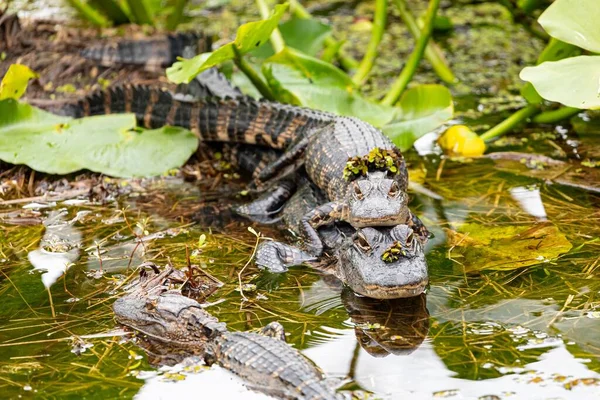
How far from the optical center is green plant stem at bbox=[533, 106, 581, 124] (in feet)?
20.0

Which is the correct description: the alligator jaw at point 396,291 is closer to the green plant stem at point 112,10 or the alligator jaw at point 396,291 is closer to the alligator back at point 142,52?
the alligator back at point 142,52

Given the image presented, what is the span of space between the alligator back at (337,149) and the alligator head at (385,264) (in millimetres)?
653

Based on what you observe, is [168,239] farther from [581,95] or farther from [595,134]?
[595,134]

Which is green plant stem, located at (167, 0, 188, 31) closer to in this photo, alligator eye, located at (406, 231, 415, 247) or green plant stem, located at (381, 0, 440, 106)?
green plant stem, located at (381, 0, 440, 106)

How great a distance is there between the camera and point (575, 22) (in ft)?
16.2

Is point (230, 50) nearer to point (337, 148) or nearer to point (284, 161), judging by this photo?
point (284, 161)

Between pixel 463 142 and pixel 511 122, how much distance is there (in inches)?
14.8

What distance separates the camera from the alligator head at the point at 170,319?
12.1 feet

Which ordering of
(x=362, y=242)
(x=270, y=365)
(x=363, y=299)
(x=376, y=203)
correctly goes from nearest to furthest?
(x=270, y=365) < (x=363, y=299) < (x=362, y=242) < (x=376, y=203)

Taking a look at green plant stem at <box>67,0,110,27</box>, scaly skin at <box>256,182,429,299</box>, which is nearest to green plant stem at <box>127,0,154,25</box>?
green plant stem at <box>67,0,110,27</box>

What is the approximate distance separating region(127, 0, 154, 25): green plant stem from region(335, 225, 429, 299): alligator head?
5.50 metres

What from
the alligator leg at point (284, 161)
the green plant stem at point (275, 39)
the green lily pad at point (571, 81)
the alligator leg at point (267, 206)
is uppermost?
the green lily pad at point (571, 81)

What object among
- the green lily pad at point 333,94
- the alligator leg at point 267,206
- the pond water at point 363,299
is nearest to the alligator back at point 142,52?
the green lily pad at point 333,94

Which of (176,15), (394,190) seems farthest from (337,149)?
(176,15)
